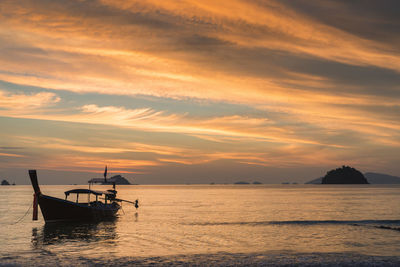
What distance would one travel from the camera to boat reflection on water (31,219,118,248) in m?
39.8

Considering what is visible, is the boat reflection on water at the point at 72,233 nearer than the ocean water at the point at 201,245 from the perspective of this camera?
No

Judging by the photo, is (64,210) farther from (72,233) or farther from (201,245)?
(201,245)

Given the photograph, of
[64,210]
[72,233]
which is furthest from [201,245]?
[64,210]

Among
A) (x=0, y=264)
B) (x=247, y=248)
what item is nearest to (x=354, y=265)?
(x=247, y=248)

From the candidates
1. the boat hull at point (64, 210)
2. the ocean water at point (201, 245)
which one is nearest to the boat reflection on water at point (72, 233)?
the ocean water at point (201, 245)

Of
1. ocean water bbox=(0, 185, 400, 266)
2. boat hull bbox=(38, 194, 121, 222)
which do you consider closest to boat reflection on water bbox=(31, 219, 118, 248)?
ocean water bbox=(0, 185, 400, 266)

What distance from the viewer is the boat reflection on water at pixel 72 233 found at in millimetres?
39781

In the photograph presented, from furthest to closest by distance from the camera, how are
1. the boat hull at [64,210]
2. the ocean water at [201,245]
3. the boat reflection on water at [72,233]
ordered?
the boat hull at [64,210]
the boat reflection on water at [72,233]
the ocean water at [201,245]

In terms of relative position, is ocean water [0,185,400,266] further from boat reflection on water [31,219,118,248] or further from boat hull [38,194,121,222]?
boat hull [38,194,121,222]

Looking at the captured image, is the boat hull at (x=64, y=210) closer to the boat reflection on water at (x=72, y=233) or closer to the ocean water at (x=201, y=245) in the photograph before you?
the boat reflection on water at (x=72, y=233)

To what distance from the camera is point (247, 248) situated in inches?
1368

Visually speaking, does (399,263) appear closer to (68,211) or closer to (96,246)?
(96,246)

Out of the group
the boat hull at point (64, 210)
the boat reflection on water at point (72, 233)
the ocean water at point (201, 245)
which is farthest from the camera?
the boat hull at point (64, 210)

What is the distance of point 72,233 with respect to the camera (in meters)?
45.8
